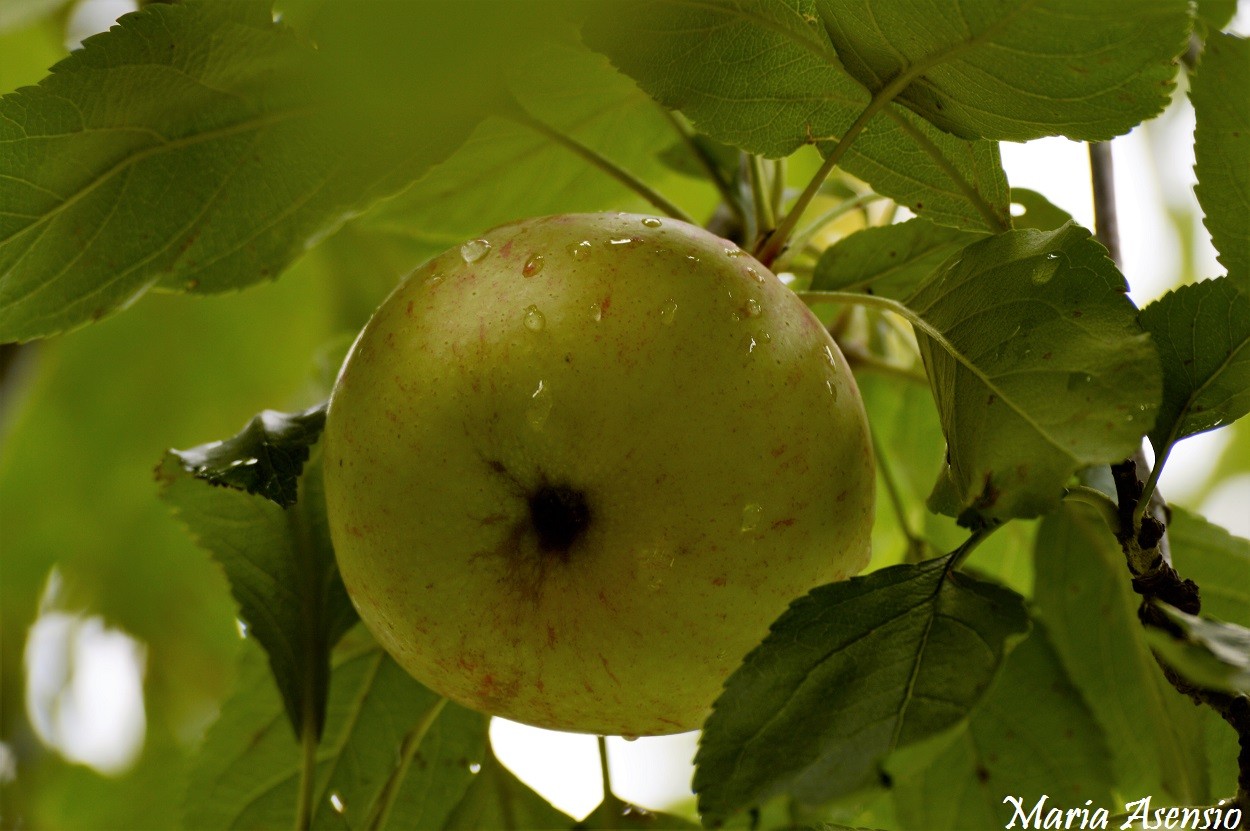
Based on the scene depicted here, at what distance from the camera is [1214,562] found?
44.8 inches

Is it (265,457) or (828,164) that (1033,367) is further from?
(265,457)

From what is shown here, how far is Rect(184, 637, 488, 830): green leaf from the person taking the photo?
111 centimetres

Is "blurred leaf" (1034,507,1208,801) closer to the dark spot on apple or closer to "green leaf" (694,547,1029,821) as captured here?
"green leaf" (694,547,1029,821)

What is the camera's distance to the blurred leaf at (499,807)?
1108mm

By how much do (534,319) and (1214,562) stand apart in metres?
0.79

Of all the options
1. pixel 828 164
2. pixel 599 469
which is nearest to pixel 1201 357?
pixel 828 164

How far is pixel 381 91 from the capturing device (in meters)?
0.34

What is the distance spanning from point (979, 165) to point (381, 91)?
2.03ft

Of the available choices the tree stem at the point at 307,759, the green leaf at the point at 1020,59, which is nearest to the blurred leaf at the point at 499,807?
the tree stem at the point at 307,759

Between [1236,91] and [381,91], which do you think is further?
[1236,91]

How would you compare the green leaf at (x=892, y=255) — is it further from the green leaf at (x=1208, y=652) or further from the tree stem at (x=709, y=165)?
the green leaf at (x=1208, y=652)

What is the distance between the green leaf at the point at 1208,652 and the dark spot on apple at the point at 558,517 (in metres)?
0.32

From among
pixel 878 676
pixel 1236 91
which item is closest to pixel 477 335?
pixel 878 676

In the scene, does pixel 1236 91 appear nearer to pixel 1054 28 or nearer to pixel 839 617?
pixel 1054 28
